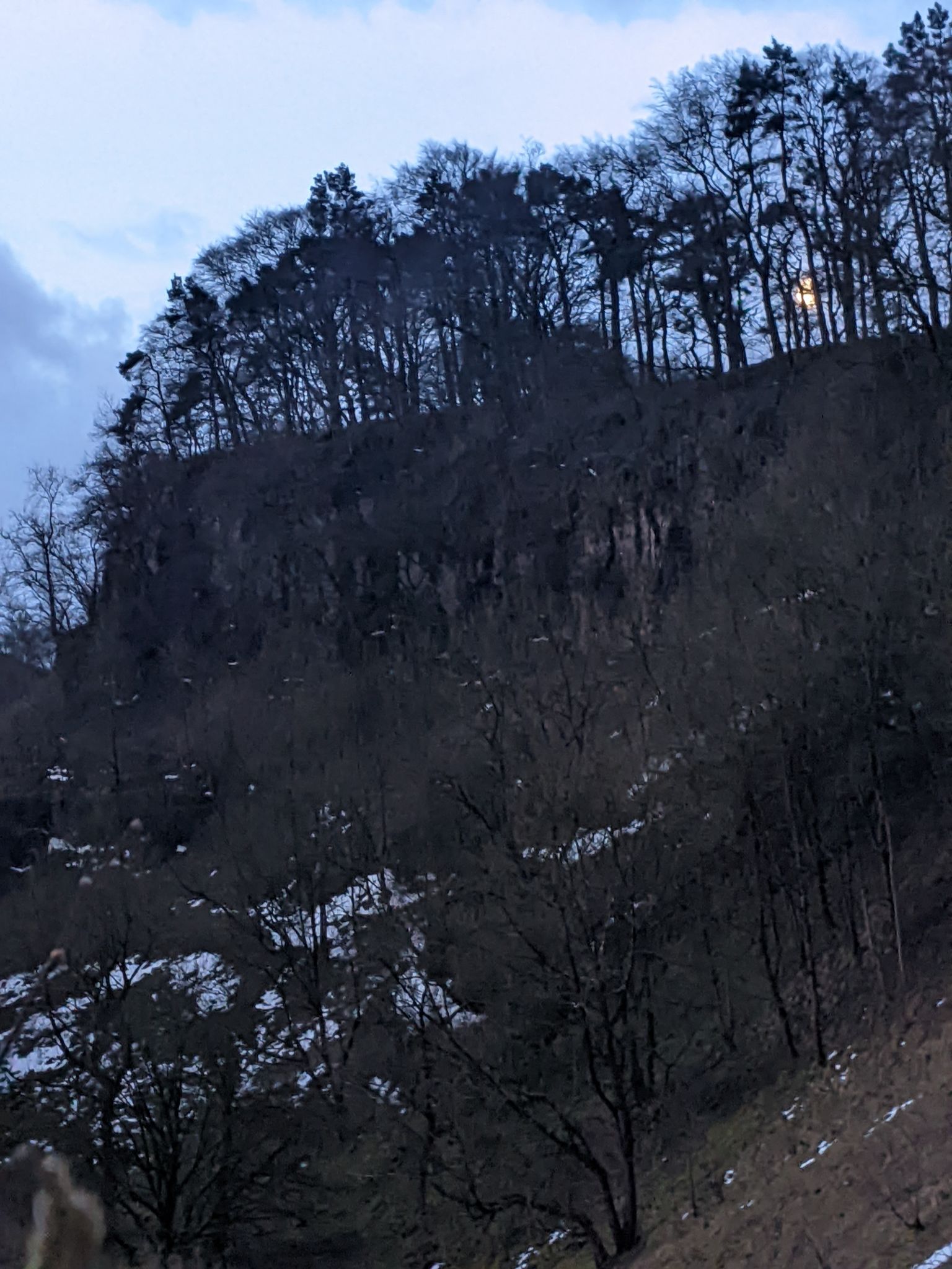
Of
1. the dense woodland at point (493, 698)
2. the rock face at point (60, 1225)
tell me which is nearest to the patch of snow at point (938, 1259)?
the dense woodland at point (493, 698)

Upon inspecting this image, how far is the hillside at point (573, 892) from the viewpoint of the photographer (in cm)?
1547

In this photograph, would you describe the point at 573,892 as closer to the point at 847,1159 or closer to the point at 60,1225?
the point at 847,1159

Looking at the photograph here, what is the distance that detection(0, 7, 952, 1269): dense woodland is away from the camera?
17.9 m

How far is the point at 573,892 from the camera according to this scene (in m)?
13.3

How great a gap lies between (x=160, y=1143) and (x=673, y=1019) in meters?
8.09

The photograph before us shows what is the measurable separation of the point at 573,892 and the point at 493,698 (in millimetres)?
8901

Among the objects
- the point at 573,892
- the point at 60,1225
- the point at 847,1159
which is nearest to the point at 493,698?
the point at 573,892

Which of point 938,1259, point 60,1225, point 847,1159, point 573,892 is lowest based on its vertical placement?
point 847,1159

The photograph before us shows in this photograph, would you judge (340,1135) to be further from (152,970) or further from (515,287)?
(515,287)

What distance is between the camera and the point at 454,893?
23391 millimetres

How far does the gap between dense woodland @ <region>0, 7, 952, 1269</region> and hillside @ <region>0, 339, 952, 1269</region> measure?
0.12 metres

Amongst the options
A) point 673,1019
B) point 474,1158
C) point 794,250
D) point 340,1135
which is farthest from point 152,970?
point 794,250

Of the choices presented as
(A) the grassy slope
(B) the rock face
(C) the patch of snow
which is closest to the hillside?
(A) the grassy slope

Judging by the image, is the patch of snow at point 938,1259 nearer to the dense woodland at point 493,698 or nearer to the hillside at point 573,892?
the hillside at point 573,892
